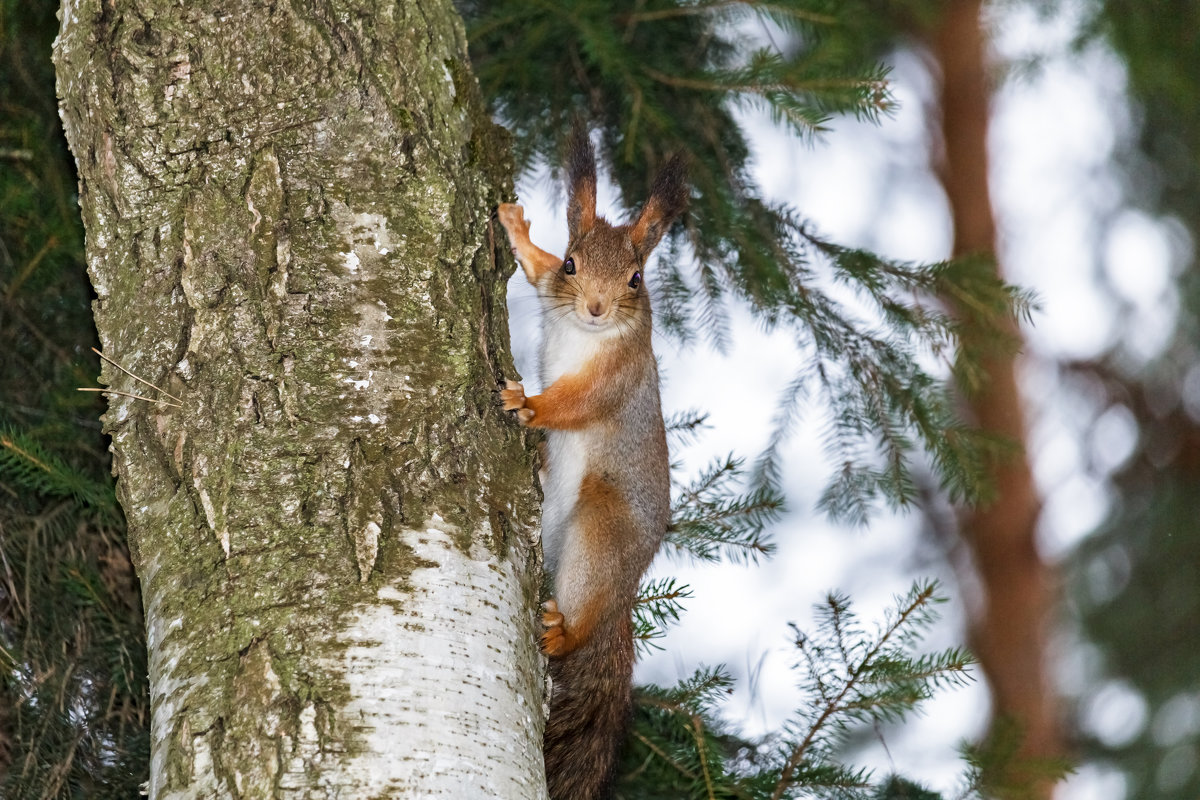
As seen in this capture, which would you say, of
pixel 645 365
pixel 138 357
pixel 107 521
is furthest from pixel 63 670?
pixel 645 365

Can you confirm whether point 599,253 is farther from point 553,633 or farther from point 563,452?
point 553,633

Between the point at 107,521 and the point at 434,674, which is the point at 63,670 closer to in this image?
the point at 107,521

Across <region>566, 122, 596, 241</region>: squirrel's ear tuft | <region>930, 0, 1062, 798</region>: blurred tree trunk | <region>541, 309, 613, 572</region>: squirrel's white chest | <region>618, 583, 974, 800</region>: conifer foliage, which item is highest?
<region>930, 0, 1062, 798</region>: blurred tree trunk

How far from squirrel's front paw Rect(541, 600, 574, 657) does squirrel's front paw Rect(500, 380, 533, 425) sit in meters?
0.44

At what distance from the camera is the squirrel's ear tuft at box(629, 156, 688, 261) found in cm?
266

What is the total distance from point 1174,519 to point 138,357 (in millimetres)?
4918

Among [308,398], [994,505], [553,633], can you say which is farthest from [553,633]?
[994,505]

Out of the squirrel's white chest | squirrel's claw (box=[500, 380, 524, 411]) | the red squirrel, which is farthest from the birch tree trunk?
the squirrel's white chest

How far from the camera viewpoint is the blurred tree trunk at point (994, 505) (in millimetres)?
5582

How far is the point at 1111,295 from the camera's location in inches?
233

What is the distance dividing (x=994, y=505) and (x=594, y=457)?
359cm

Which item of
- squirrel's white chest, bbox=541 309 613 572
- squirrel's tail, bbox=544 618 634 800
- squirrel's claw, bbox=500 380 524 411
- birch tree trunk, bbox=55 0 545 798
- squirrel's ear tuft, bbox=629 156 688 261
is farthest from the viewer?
squirrel's white chest, bbox=541 309 613 572

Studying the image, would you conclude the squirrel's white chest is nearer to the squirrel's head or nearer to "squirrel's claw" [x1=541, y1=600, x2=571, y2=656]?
the squirrel's head

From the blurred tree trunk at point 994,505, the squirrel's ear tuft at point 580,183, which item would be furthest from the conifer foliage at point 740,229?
the blurred tree trunk at point 994,505
